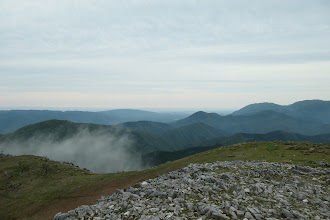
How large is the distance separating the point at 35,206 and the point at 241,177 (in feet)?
125

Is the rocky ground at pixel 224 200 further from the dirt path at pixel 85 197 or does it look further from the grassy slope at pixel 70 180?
the dirt path at pixel 85 197

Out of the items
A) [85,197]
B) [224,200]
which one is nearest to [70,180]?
[85,197]

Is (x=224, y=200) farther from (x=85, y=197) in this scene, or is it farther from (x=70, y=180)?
(x=70, y=180)

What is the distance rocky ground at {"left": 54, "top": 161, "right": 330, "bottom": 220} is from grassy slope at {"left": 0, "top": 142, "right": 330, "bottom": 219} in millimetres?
13615

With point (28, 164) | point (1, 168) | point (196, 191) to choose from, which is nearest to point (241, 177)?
point (196, 191)

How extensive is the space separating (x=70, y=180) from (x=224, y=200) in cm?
4464

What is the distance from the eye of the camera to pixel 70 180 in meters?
48.1

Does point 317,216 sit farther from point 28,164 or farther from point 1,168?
point 1,168

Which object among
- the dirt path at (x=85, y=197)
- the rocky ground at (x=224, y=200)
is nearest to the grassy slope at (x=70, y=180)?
the dirt path at (x=85, y=197)

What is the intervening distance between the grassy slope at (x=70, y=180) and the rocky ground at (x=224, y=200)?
44.7 feet

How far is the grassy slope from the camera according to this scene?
1348 inches

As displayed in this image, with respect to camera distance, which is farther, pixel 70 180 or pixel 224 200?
pixel 70 180

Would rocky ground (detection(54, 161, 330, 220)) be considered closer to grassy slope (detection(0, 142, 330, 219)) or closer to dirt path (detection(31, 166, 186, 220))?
grassy slope (detection(0, 142, 330, 219))

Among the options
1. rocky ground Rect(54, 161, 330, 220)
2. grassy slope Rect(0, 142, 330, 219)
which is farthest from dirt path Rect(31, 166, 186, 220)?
rocky ground Rect(54, 161, 330, 220)
